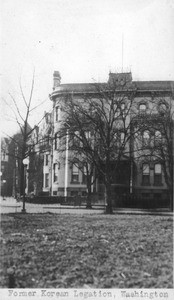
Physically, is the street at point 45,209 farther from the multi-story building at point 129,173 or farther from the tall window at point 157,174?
the tall window at point 157,174

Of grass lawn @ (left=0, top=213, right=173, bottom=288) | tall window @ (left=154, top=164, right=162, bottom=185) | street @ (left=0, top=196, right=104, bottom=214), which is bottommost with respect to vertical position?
street @ (left=0, top=196, right=104, bottom=214)

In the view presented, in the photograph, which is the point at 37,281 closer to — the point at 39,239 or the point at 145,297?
the point at 145,297

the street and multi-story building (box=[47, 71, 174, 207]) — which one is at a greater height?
multi-story building (box=[47, 71, 174, 207])

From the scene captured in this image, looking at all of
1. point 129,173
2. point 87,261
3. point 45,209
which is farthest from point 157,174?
point 87,261

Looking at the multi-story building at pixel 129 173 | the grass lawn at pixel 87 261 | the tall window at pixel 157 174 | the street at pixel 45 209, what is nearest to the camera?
the grass lawn at pixel 87 261

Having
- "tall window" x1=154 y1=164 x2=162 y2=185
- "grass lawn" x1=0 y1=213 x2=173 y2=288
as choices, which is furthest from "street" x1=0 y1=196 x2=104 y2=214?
"tall window" x1=154 y1=164 x2=162 y2=185

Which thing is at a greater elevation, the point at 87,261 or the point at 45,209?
the point at 87,261

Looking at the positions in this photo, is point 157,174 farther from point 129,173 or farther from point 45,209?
point 45,209

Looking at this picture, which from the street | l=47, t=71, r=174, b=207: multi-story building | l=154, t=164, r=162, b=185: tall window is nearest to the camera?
the street

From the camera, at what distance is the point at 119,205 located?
23594mm

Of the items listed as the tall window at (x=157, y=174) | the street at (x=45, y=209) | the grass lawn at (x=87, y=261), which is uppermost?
the tall window at (x=157, y=174)

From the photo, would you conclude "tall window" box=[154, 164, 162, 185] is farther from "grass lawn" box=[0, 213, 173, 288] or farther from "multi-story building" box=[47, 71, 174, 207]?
"grass lawn" box=[0, 213, 173, 288]

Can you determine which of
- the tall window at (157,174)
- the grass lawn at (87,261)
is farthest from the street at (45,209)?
the tall window at (157,174)

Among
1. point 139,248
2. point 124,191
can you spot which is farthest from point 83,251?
point 124,191
